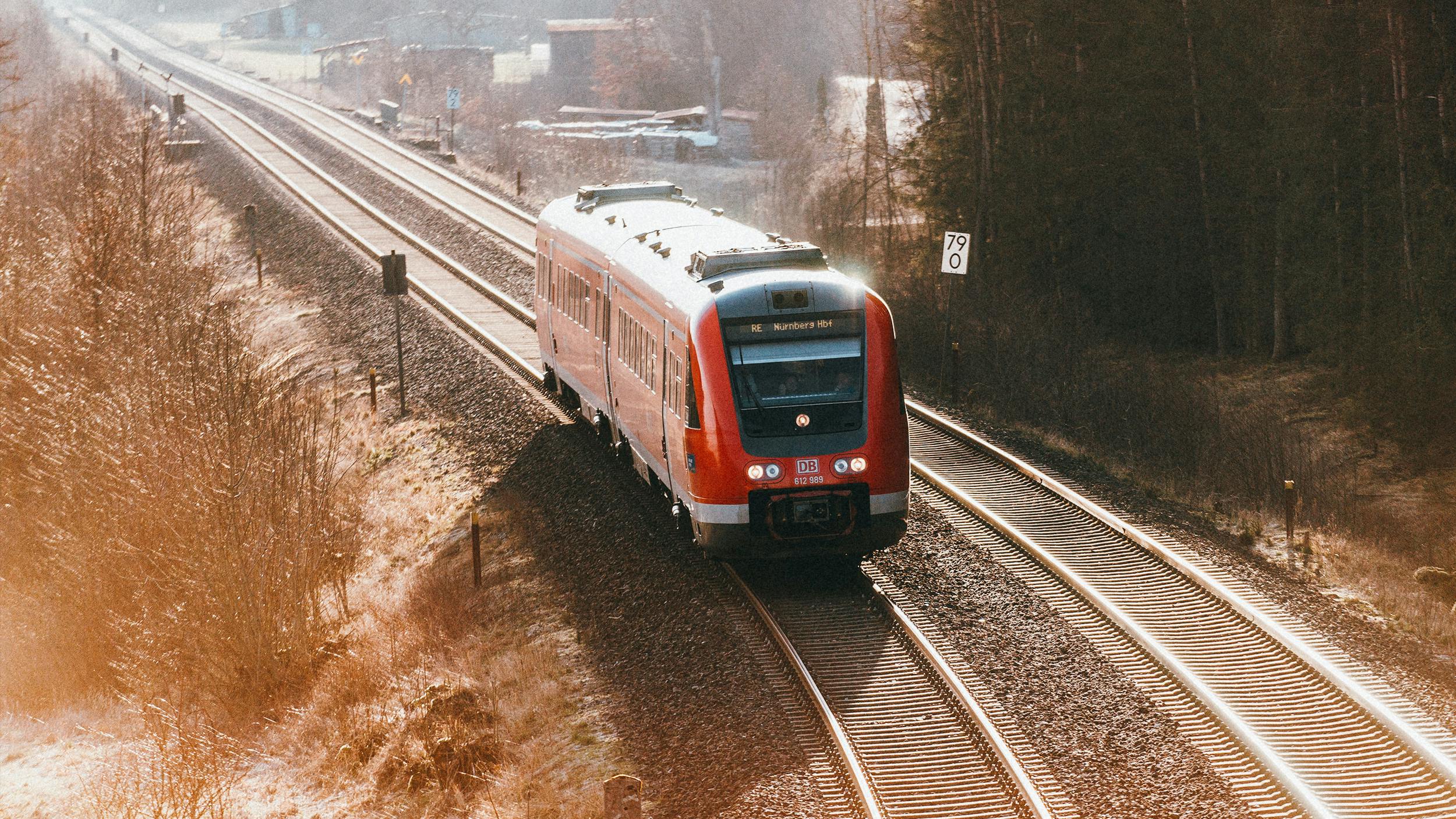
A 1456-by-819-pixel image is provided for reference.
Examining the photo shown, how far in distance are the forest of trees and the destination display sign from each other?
12942mm

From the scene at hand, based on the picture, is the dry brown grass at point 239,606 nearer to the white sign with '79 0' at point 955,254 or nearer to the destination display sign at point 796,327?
the destination display sign at point 796,327

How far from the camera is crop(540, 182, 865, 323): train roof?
12.4 m

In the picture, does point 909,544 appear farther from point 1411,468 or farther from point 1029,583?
point 1411,468

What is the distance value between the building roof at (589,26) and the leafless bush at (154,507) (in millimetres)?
54824

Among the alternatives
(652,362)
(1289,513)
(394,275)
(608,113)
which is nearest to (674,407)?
(652,362)

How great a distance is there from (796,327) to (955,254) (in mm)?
9215

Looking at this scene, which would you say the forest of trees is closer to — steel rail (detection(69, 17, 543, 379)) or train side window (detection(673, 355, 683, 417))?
steel rail (detection(69, 17, 543, 379))

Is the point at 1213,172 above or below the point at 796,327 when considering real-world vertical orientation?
above

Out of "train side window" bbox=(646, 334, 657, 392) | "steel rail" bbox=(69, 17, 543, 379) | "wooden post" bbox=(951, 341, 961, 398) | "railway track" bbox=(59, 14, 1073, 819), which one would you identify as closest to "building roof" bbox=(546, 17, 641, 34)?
"steel rail" bbox=(69, 17, 543, 379)

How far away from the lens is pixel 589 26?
257ft

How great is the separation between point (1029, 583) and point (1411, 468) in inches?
422

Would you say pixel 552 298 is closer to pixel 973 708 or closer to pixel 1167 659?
pixel 973 708

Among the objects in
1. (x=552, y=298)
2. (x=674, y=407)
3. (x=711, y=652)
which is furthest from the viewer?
(x=552, y=298)

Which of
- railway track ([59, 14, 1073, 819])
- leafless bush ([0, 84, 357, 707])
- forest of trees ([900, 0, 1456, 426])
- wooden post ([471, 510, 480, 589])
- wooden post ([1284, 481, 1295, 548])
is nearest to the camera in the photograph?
railway track ([59, 14, 1073, 819])
